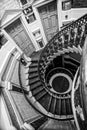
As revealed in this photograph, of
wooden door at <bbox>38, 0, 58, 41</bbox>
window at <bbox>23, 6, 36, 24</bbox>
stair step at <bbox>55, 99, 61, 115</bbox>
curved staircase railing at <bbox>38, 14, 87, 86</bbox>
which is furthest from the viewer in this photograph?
stair step at <bbox>55, 99, 61, 115</bbox>

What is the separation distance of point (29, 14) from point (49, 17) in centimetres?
102

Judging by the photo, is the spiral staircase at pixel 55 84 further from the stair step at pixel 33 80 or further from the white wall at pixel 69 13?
the white wall at pixel 69 13

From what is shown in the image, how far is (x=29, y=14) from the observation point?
5.36 meters

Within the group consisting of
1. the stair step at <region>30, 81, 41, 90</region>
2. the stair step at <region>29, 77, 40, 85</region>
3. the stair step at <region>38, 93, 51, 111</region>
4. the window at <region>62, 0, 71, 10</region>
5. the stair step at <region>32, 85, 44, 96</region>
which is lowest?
the stair step at <region>38, 93, 51, 111</region>

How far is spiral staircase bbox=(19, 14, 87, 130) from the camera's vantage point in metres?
5.08

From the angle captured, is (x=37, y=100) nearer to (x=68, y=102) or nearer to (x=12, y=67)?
(x=68, y=102)

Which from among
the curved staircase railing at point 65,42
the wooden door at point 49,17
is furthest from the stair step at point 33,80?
the wooden door at point 49,17

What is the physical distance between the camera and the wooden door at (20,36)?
5.36 metres

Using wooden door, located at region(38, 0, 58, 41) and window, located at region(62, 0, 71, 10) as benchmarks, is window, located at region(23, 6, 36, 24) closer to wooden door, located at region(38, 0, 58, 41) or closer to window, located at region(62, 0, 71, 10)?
wooden door, located at region(38, 0, 58, 41)

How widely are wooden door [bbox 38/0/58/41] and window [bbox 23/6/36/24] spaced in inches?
15.1

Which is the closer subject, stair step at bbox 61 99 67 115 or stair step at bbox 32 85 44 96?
stair step at bbox 61 99 67 115

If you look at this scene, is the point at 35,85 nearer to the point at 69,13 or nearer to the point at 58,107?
the point at 58,107

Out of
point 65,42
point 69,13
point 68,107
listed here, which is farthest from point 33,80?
point 69,13

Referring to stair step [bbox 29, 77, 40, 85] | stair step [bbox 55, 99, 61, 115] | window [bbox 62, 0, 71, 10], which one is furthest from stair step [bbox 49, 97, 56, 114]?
window [bbox 62, 0, 71, 10]
